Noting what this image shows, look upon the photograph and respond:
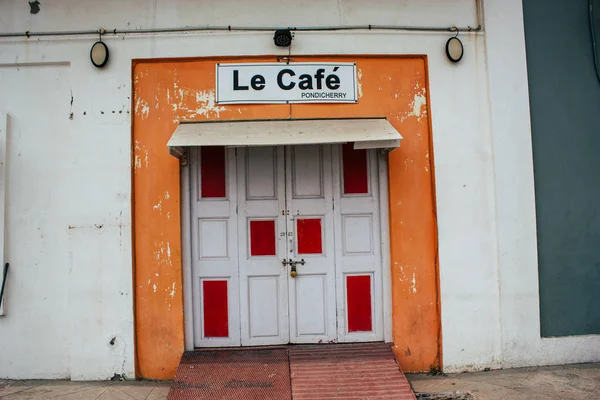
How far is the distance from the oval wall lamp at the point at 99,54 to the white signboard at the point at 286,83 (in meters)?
1.28

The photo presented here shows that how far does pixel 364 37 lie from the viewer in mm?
4883

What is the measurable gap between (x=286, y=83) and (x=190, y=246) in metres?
2.19

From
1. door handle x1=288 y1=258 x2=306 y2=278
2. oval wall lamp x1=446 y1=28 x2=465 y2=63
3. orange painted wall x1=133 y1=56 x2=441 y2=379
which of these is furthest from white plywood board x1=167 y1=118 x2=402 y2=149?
door handle x1=288 y1=258 x2=306 y2=278

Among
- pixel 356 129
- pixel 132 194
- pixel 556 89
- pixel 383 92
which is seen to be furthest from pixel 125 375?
pixel 556 89

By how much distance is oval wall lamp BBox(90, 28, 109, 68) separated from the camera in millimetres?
4758

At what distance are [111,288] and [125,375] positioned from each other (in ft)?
3.18

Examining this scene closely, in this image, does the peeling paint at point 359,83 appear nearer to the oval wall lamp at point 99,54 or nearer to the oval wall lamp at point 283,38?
the oval wall lamp at point 283,38

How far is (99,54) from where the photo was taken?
477 cm

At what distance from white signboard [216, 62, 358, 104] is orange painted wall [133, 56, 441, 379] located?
0.09m

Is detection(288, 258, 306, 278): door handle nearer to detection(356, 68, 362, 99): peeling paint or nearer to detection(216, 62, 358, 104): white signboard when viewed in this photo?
detection(216, 62, 358, 104): white signboard

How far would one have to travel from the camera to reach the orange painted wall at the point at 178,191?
15.4 feet

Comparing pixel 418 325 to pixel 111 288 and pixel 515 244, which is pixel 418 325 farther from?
pixel 111 288

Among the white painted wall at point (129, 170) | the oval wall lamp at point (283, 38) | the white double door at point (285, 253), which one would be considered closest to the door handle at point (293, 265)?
the white double door at point (285, 253)

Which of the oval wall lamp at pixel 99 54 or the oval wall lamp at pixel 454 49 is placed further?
the oval wall lamp at pixel 454 49
